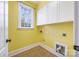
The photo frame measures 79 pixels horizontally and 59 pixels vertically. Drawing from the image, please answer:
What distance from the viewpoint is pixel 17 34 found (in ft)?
7.07

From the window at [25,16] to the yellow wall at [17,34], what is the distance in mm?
92

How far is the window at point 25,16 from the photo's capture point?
208 centimetres

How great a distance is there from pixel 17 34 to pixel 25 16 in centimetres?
42

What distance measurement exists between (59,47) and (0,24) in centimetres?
98

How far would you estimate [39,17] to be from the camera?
2260mm

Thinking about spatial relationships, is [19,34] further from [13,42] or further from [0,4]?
[0,4]

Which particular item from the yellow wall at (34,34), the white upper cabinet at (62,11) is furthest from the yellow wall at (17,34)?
the white upper cabinet at (62,11)

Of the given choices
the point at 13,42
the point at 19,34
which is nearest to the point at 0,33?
the point at 13,42

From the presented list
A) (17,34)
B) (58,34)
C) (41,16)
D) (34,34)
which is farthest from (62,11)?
(17,34)

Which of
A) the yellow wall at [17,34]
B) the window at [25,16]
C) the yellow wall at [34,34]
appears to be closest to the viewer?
the yellow wall at [34,34]

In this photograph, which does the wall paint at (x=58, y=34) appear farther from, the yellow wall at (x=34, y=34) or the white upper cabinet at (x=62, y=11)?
the white upper cabinet at (x=62, y=11)

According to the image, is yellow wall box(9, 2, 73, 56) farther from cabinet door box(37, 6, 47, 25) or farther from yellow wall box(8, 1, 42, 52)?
cabinet door box(37, 6, 47, 25)

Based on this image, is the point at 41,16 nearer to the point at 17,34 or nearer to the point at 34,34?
the point at 34,34

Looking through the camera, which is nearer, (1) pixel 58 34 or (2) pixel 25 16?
(1) pixel 58 34
